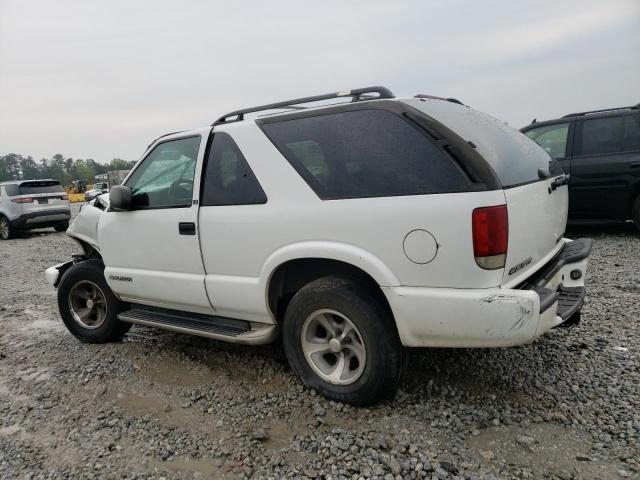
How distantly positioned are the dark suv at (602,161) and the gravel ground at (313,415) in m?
3.36

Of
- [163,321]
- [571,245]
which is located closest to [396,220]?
[571,245]

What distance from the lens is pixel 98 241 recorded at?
13.1 feet

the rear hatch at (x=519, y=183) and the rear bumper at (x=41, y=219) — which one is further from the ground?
the rear hatch at (x=519, y=183)

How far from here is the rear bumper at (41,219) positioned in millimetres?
13078

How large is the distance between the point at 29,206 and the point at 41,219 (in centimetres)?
46

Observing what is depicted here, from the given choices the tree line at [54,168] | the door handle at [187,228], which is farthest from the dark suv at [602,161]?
the tree line at [54,168]

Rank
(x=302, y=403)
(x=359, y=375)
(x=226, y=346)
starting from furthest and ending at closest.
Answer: (x=226, y=346)
(x=302, y=403)
(x=359, y=375)

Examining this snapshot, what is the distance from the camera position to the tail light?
227 centimetres

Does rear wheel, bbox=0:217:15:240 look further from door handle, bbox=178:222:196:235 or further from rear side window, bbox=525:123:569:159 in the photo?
rear side window, bbox=525:123:569:159

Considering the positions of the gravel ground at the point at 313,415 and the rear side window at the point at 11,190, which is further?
the rear side window at the point at 11,190

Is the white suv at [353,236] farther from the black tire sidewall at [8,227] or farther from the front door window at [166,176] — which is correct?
the black tire sidewall at [8,227]

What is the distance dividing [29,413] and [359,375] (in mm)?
2226

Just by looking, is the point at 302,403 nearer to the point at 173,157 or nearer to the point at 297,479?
the point at 297,479

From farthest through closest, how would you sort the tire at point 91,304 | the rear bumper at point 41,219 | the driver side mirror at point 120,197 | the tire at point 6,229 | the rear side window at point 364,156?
1. the tire at point 6,229
2. the rear bumper at point 41,219
3. the tire at point 91,304
4. the driver side mirror at point 120,197
5. the rear side window at point 364,156
